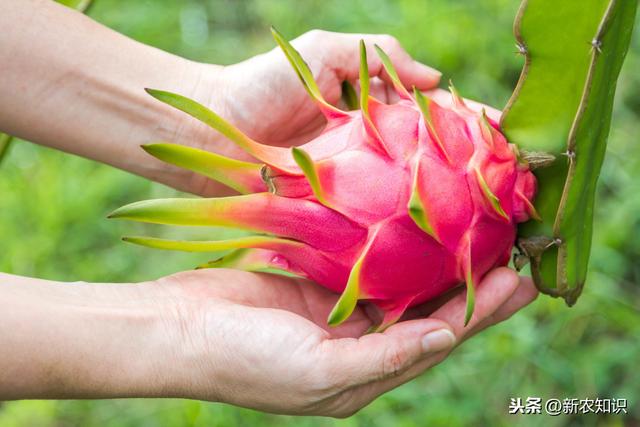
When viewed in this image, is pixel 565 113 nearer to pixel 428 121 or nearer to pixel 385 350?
pixel 428 121

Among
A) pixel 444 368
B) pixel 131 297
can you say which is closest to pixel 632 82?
pixel 444 368

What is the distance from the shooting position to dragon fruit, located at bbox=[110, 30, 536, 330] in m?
0.92

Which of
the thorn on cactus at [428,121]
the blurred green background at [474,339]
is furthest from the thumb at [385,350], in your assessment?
the blurred green background at [474,339]

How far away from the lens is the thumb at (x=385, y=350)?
0.98m

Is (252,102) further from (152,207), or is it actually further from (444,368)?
(444,368)

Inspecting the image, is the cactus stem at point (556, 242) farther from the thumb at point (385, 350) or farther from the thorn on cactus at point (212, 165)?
the thorn on cactus at point (212, 165)

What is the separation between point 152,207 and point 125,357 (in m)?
0.20

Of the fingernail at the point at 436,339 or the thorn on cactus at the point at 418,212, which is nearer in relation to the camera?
the thorn on cactus at the point at 418,212

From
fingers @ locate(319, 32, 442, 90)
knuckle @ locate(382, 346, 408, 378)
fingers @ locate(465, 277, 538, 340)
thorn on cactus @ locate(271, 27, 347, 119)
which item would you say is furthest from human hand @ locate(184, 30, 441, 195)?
knuckle @ locate(382, 346, 408, 378)

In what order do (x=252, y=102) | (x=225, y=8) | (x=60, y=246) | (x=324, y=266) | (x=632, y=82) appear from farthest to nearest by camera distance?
(x=225, y=8) < (x=60, y=246) < (x=632, y=82) < (x=252, y=102) < (x=324, y=266)

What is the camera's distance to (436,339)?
997 mm

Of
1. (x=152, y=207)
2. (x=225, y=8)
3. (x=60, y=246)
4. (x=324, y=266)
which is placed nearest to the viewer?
(x=152, y=207)

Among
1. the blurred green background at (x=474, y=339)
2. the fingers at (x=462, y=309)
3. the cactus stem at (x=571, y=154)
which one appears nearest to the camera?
the cactus stem at (x=571, y=154)

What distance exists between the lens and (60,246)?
204 centimetres
